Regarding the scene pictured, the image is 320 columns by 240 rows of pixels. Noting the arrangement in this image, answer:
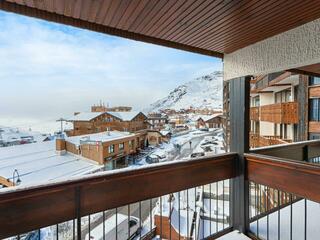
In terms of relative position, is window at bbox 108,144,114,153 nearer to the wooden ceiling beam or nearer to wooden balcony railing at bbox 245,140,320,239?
the wooden ceiling beam

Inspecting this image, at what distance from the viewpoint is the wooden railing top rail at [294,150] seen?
293cm

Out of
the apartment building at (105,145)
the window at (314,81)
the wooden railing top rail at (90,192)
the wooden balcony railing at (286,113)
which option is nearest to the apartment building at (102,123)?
the apartment building at (105,145)

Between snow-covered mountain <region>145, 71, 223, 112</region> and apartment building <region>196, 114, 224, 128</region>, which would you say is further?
snow-covered mountain <region>145, 71, 223, 112</region>

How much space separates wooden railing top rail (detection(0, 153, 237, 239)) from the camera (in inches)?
51.7

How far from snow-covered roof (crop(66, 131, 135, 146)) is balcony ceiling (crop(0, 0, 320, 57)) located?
236 cm

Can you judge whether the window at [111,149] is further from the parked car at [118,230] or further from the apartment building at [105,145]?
the parked car at [118,230]

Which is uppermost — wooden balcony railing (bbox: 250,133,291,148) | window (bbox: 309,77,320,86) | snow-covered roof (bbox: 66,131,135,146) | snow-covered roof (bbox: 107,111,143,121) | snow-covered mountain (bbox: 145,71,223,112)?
window (bbox: 309,77,320,86)

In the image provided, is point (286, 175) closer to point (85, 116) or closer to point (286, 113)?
point (85, 116)

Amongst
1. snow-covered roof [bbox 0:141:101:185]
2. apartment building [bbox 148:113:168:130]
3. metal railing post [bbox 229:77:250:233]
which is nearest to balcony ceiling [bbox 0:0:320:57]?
metal railing post [bbox 229:77:250:233]

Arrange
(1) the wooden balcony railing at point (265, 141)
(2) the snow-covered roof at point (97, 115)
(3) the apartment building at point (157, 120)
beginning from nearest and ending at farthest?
(2) the snow-covered roof at point (97, 115), (3) the apartment building at point (157, 120), (1) the wooden balcony railing at point (265, 141)

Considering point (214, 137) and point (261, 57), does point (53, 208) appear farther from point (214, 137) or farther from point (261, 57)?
point (214, 137)

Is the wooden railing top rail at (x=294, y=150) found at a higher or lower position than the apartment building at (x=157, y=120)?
lower

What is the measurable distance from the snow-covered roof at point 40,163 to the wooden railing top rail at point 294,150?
8.60 ft

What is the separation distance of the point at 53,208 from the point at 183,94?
233 inches
